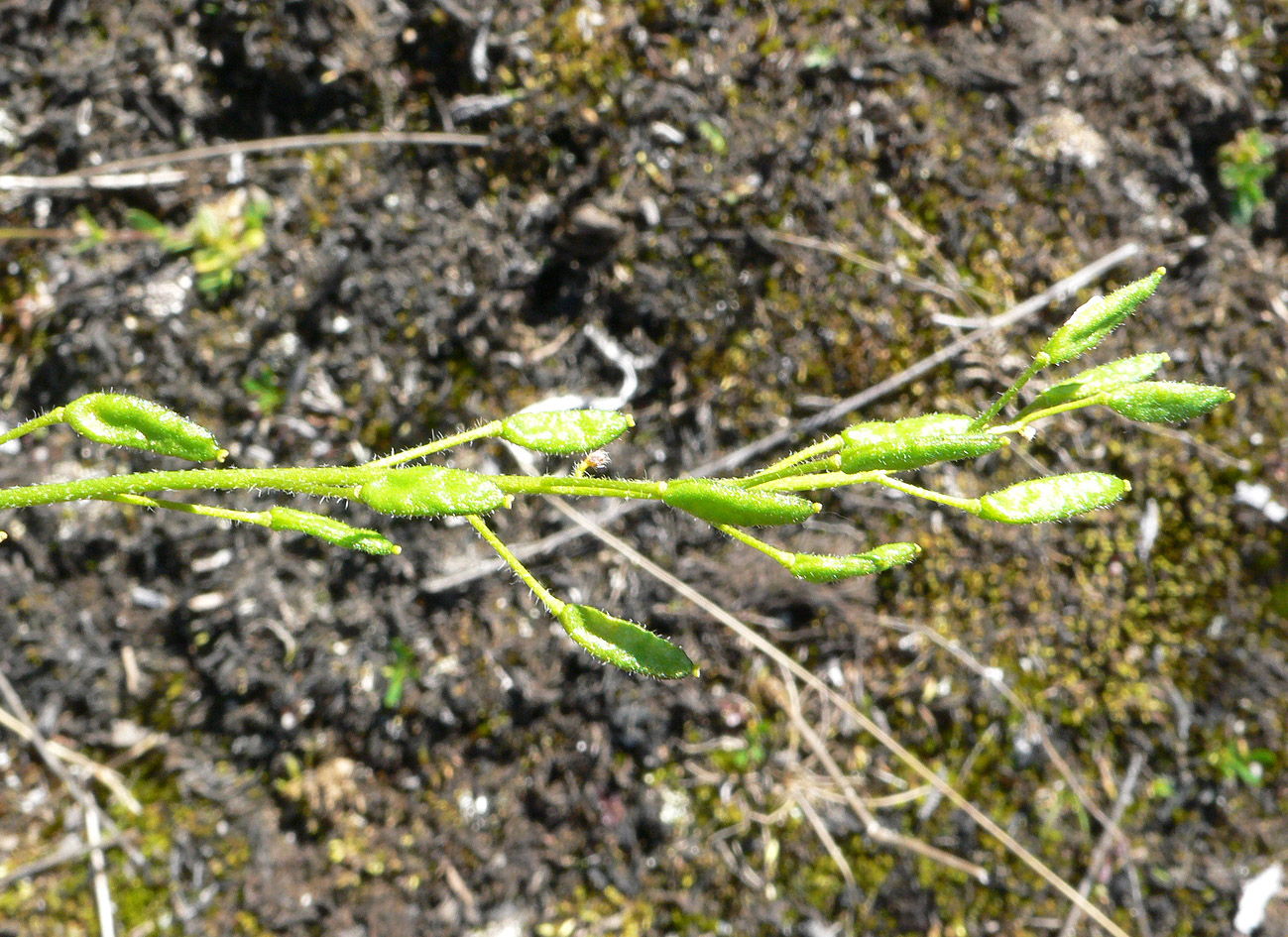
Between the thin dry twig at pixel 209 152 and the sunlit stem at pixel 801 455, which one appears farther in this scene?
the thin dry twig at pixel 209 152

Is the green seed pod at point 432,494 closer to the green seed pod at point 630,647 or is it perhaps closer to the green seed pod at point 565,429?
the green seed pod at point 565,429

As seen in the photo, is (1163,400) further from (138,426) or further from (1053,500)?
(138,426)

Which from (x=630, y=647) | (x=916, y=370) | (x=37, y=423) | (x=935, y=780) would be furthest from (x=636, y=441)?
(x=37, y=423)

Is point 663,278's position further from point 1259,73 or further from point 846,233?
point 1259,73

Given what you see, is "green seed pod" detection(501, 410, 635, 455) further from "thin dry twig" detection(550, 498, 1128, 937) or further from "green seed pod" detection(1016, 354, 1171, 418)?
"thin dry twig" detection(550, 498, 1128, 937)

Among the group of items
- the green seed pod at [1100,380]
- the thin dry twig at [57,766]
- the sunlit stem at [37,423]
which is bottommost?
the thin dry twig at [57,766]

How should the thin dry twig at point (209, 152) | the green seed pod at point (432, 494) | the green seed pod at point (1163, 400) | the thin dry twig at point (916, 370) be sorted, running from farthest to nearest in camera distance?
the thin dry twig at point (916, 370) < the thin dry twig at point (209, 152) < the green seed pod at point (1163, 400) < the green seed pod at point (432, 494)

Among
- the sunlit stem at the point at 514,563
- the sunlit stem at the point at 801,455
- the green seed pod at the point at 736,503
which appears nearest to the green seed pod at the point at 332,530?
the sunlit stem at the point at 514,563
